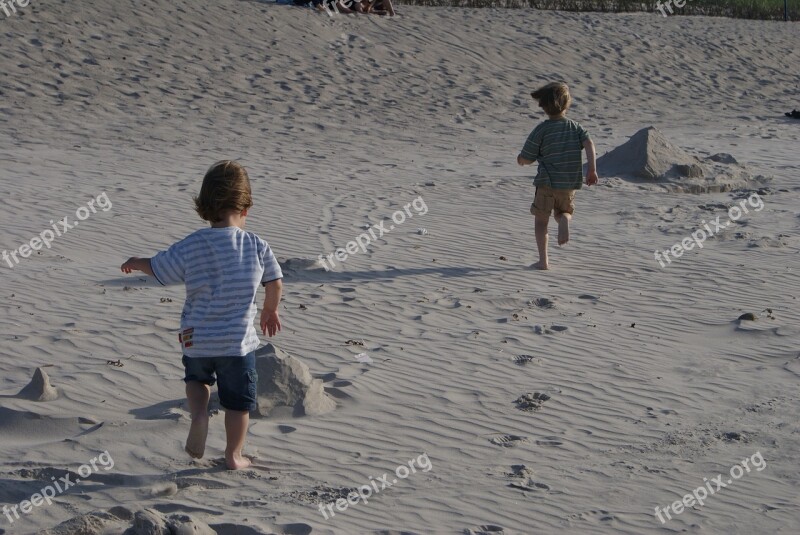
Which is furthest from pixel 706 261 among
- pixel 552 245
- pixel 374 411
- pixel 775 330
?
pixel 374 411

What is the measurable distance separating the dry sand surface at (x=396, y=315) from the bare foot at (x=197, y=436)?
6.0 inches

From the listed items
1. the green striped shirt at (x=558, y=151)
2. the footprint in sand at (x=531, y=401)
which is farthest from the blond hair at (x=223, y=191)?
the green striped shirt at (x=558, y=151)

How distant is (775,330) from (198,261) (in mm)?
4258

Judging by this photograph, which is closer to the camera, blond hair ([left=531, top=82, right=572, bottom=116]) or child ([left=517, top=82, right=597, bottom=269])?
blond hair ([left=531, top=82, right=572, bottom=116])

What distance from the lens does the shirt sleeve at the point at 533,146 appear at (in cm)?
834

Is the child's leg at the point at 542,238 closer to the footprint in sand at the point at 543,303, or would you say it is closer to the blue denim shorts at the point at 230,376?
the footprint in sand at the point at 543,303

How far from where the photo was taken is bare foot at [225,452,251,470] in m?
4.58

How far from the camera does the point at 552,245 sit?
9.53m

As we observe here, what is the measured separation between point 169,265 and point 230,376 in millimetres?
521

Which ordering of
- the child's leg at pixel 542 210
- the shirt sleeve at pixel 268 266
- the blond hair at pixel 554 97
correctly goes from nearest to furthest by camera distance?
the shirt sleeve at pixel 268 266
the blond hair at pixel 554 97
the child's leg at pixel 542 210

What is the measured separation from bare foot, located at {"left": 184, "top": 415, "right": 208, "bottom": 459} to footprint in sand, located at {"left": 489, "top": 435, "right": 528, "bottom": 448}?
145 centimetres

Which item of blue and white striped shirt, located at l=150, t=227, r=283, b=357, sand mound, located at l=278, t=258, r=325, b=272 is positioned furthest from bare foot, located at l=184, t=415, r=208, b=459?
sand mound, located at l=278, t=258, r=325, b=272

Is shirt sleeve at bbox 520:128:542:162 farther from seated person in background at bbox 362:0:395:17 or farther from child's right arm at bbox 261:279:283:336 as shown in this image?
seated person in background at bbox 362:0:395:17

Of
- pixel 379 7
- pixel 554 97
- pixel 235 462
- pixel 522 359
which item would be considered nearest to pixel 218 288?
pixel 235 462
